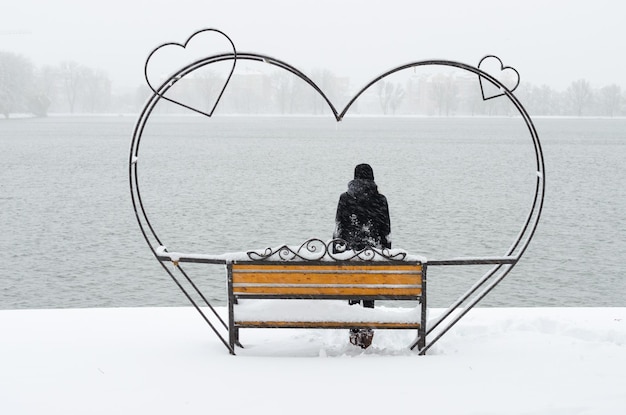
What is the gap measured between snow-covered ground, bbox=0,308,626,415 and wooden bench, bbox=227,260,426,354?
0.33m

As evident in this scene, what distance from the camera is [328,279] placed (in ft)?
20.8

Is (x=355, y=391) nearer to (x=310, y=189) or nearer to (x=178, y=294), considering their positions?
(x=178, y=294)

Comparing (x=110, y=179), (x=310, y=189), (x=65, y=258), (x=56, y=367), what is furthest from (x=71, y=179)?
(x=56, y=367)

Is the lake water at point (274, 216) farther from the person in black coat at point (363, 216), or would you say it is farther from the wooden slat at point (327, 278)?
the wooden slat at point (327, 278)

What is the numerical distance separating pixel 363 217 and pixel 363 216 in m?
0.01

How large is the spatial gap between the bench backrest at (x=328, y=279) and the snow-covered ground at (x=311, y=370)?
1.88ft

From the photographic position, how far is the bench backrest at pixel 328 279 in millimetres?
6297

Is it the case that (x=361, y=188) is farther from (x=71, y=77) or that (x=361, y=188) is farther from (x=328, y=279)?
(x=71, y=77)

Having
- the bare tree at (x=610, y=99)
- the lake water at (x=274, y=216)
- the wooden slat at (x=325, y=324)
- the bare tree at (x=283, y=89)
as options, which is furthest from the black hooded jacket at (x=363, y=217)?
the bare tree at (x=610, y=99)

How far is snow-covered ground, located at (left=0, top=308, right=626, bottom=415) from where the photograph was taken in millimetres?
5238

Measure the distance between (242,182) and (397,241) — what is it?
22740 mm

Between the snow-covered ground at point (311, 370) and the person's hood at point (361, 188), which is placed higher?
the person's hood at point (361, 188)

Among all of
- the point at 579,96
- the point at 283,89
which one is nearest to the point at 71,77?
the point at 283,89

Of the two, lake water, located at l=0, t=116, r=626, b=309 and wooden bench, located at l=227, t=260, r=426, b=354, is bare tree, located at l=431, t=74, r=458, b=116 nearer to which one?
lake water, located at l=0, t=116, r=626, b=309
